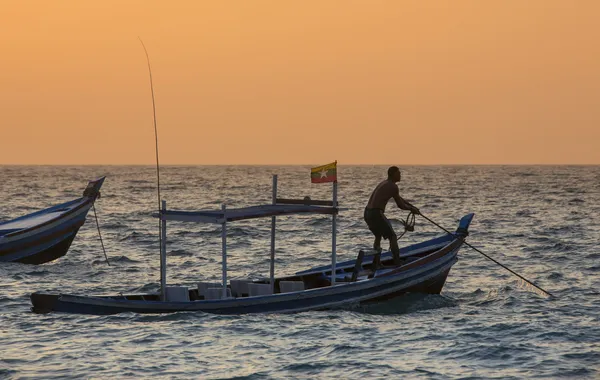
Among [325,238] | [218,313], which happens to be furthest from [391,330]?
[325,238]

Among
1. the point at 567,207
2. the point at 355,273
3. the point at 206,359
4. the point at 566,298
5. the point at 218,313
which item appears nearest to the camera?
the point at 206,359

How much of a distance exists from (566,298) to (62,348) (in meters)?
11.4

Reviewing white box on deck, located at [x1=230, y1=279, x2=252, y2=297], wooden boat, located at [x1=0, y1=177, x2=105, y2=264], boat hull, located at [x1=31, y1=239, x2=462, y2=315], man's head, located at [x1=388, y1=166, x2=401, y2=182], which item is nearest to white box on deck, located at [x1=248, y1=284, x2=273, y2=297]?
white box on deck, located at [x1=230, y1=279, x2=252, y2=297]

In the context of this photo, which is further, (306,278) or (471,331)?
(306,278)

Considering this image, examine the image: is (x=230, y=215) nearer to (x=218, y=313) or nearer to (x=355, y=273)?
(x=218, y=313)

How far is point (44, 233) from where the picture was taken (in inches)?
1125

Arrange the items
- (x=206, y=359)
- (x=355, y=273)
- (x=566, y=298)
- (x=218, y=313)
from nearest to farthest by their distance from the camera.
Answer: (x=206, y=359)
(x=218, y=313)
(x=355, y=273)
(x=566, y=298)

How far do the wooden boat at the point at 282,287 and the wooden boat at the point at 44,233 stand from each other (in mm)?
9739

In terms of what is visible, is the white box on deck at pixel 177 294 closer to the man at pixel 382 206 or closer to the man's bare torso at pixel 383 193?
the man at pixel 382 206

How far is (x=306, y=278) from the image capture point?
810 inches

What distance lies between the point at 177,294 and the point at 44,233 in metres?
11.4

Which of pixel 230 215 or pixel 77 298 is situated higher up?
pixel 230 215

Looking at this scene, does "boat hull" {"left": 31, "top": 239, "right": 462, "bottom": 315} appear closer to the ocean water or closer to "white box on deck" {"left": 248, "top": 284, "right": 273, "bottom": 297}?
the ocean water

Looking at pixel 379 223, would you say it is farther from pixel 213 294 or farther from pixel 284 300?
pixel 213 294
